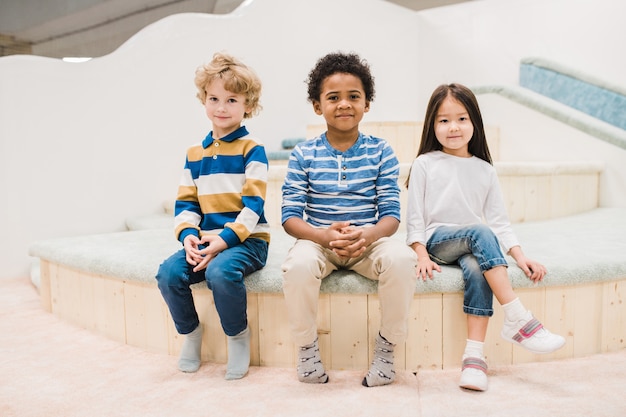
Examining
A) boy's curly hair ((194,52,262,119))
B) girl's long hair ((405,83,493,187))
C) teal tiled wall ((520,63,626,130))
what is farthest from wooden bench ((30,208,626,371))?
teal tiled wall ((520,63,626,130))

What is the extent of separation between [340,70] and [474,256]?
65 cm

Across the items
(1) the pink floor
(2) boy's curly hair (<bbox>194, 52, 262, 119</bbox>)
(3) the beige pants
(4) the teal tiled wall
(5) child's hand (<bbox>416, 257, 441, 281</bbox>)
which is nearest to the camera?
(1) the pink floor

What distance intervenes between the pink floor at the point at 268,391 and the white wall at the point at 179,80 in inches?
51.3

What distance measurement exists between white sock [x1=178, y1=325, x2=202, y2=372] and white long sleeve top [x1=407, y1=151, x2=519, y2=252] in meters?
0.68

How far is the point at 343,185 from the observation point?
4.63 ft

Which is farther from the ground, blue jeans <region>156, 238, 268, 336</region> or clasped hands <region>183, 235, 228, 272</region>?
clasped hands <region>183, 235, 228, 272</region>

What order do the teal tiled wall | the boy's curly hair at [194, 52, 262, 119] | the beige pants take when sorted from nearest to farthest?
the beige pants
the boy's curly hair at [194, 52, 262, 119]
the teal tiled wall

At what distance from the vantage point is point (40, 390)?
128 cm

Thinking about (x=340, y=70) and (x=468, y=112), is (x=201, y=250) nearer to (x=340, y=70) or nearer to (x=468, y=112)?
(x=340, y=70)

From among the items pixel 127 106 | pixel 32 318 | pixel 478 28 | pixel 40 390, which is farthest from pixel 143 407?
pixel 478 28

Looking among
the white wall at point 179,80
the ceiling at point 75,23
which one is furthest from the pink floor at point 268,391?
the ceiling at point 75,23

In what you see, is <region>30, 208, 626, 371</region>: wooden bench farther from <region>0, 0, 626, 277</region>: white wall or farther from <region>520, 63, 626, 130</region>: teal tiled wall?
Answer: <region>520, 63, 626, 130</region>: teal tiled wall

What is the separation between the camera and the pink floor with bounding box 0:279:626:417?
3.72 feet

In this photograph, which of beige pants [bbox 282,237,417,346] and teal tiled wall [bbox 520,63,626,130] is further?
teal tiled wall [bbox 520,63,626,130]
